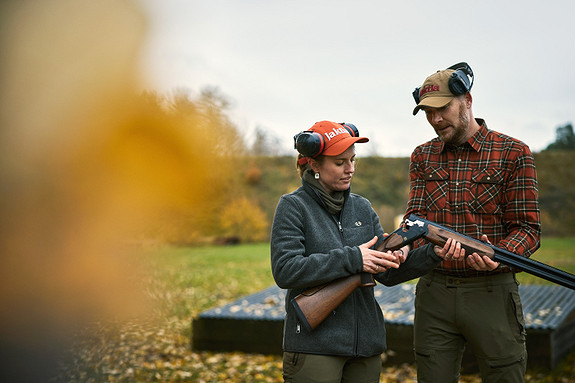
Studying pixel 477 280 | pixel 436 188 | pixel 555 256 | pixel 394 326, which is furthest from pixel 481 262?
pixel 555 256

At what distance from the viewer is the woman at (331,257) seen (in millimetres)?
2484

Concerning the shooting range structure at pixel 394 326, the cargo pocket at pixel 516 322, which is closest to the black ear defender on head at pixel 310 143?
the cargo pocket at pixel 516 322

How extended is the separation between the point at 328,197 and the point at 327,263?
354 millimetres

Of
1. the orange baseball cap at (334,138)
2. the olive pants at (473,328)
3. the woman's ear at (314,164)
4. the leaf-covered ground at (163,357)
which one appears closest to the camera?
the orange baseball cap at (334,138)

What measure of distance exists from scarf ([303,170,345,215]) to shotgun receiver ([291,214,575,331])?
0.29 meters

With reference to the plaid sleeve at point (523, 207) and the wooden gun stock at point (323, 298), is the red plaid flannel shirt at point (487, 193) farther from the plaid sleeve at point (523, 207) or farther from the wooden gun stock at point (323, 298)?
the wooden gun stock at point (323, 298)

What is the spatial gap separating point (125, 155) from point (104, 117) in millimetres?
282

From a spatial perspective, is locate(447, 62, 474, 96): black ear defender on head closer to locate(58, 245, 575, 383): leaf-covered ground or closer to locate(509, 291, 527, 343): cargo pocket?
locate(509, 291, 527, 343): cargo pocket

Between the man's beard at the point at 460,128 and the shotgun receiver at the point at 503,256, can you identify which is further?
the man's beard at the point at 460,128

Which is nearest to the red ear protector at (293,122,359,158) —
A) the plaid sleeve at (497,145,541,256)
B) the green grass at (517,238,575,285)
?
the plaid sleeve at (497,145,541,256)

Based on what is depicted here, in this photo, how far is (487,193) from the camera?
2.89 metres

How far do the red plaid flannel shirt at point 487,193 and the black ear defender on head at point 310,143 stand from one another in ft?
2.81

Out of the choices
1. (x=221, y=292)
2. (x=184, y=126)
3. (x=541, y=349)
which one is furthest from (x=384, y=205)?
(x=184, y=126)

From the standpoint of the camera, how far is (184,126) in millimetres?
3881
